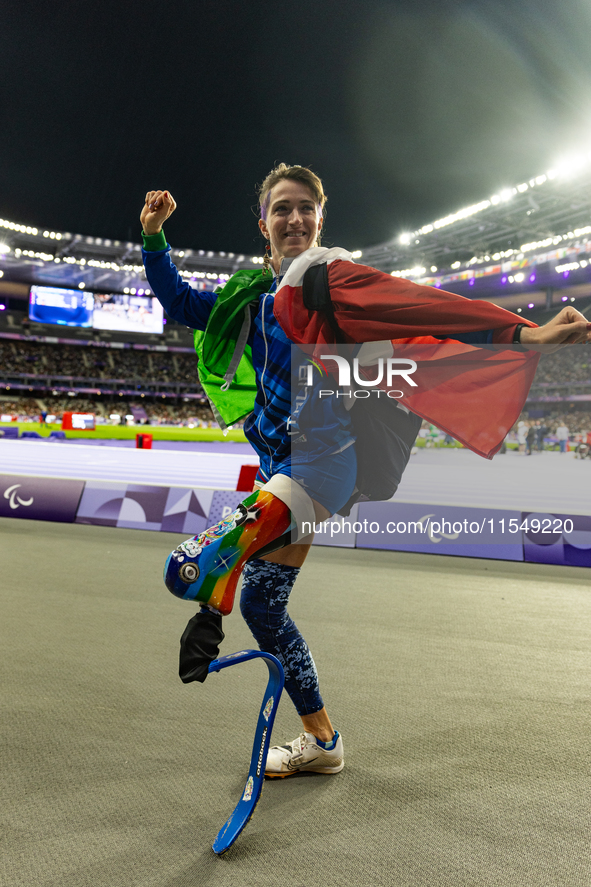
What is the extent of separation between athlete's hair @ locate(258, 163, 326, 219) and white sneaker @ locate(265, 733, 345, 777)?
1.83 metres

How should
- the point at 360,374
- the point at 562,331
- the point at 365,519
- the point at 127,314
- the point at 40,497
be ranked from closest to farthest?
the point at 562,331, the point at 360,374, the point at 365,519, the point at 40,497, the point at 127,314

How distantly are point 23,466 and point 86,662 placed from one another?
9295 millimetres

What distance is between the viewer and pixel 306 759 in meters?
1.93

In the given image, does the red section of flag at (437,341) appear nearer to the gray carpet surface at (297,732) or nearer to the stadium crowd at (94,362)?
the gray carpet surface at (297,732)

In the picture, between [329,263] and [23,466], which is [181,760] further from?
[23,466]

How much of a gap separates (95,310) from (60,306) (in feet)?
7.29

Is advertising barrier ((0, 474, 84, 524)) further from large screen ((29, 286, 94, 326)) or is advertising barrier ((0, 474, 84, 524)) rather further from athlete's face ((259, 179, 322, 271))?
large screen ((29, 286, 94, 326))

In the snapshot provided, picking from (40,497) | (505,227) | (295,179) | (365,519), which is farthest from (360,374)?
(505,227)

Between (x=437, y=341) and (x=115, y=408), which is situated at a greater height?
(x=115, y=408)

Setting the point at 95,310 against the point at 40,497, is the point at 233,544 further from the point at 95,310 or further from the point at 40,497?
the point at 95,310

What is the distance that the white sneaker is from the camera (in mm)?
1931

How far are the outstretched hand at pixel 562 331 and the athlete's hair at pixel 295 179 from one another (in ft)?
2.63

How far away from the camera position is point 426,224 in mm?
27641

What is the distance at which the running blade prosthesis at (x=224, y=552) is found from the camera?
1.31 meters
